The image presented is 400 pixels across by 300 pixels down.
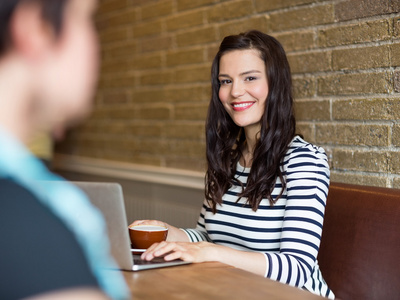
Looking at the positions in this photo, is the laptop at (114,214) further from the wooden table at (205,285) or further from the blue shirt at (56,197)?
the blue shirt at (56,197)

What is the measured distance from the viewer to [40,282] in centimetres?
47

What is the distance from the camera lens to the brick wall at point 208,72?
6.49ft

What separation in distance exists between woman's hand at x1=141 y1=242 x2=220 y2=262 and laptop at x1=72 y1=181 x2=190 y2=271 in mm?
Answer: 100

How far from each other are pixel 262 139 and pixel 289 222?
Result: 14.6 inches

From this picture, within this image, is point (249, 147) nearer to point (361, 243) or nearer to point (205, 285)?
point (361, 243)

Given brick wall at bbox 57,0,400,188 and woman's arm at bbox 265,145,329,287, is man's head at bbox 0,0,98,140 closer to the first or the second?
brick wall at bbox 57,0,400,188

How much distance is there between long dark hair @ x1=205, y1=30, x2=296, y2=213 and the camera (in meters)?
1.84

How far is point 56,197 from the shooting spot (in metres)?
0.53

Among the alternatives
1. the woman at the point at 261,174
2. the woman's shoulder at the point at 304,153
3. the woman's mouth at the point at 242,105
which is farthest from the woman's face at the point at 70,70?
the woman's mouth at the point at 242,105

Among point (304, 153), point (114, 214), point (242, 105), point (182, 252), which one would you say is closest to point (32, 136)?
point (114, 214)

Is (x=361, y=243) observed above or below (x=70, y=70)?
below

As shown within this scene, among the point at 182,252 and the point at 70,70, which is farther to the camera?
the point at 182,252

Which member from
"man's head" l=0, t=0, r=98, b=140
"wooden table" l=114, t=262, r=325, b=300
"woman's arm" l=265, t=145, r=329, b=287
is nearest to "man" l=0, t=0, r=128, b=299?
"man's head" l=0, t=0, r=98, b=140

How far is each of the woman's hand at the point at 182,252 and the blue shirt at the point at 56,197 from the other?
0.85 m
